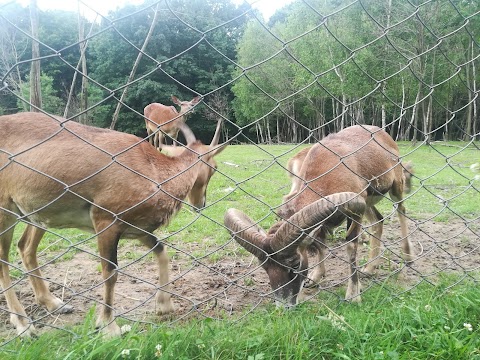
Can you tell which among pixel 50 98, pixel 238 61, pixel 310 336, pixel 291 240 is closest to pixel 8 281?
pixel 291 240

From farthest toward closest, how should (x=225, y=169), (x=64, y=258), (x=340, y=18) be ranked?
(x=340, y=18) < (x=225, y=169) < (x=64, y=258)

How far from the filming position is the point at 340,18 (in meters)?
23.3

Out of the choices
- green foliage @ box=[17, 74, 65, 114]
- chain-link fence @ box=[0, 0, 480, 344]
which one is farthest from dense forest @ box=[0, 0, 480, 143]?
chain-link fence @ box=[0, 0, 480, 344]

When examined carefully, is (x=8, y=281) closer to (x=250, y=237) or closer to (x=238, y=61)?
(x=250, y=237)

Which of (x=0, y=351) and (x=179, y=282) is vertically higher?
(x=0, y=351)

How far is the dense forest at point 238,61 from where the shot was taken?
4434mm

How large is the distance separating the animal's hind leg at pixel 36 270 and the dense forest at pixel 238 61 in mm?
1159

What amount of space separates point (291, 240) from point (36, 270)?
2.11m

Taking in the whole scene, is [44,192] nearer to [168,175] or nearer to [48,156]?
[48,156]

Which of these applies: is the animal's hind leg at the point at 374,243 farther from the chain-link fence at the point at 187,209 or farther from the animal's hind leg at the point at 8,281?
the animal's hind leg at the point at 8,281

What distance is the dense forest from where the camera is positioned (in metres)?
4.43

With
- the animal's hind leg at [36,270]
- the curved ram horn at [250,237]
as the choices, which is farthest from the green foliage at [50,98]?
the curved ram horn at [250,237]

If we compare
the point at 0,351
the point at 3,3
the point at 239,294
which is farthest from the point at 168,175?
the point at 3,3

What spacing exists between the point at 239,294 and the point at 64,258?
81.6 inches
